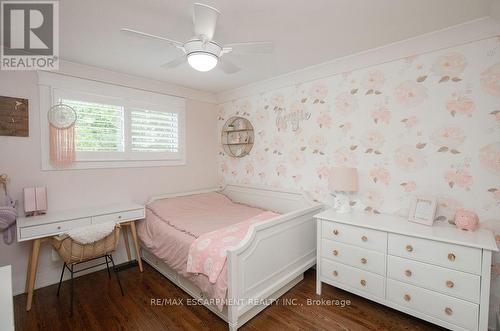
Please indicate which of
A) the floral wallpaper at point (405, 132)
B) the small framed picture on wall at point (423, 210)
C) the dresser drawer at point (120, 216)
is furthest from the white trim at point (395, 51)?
the dresser drawer at point (120, 216)

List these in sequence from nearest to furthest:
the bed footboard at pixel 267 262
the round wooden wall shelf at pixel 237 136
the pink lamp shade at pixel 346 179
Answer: the bed footboard at pixel 267 262, the pink lamp shade at pixel 346 179, the round wooden wall shelf at pixel 237 136

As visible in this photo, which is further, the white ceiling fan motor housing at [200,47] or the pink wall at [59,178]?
the pink wall at [59,178]

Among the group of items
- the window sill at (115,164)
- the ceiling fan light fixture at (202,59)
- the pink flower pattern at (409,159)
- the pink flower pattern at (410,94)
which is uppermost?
the ceiling fan light fixture at (202,59)

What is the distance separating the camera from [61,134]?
8.39ft

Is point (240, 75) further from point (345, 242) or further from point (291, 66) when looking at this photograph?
point (345, 242)

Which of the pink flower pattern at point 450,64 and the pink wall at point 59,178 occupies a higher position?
the pink flower pattern at point 450,64

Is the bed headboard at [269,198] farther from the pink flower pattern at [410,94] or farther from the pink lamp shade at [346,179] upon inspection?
the pink flower pattern at [410,94]

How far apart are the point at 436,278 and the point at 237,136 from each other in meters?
2.90

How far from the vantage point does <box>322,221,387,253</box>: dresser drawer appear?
201cm

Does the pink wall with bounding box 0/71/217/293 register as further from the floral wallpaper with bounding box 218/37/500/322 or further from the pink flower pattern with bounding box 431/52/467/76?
the pink flower pattern with bounding box 431/52/467/76

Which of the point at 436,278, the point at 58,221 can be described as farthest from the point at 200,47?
the point at 436,278

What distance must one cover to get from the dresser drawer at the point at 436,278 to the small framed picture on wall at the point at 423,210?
395mm

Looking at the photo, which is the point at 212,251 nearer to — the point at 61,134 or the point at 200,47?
the point at 200,47

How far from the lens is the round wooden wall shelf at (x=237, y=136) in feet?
11.9
